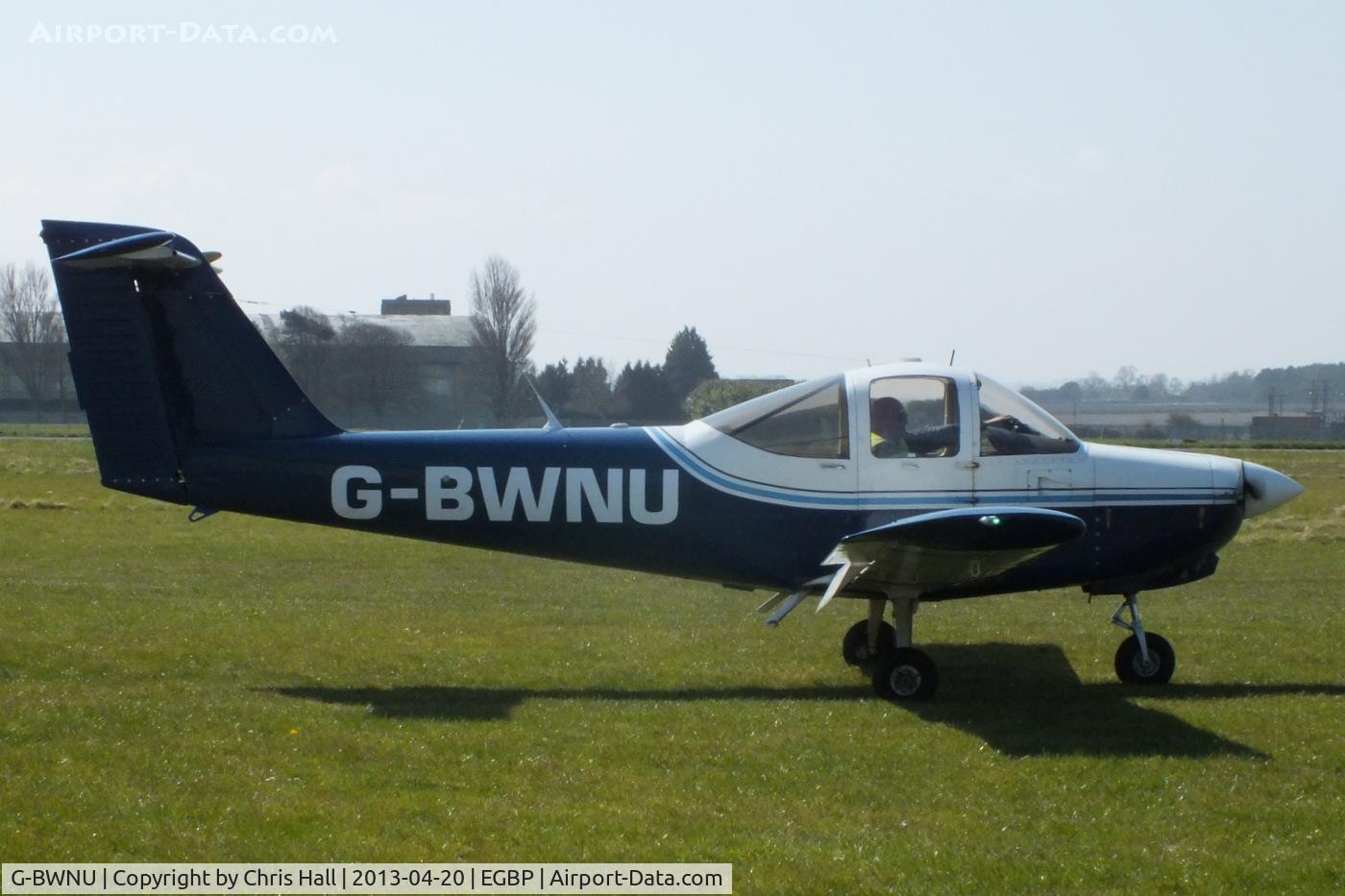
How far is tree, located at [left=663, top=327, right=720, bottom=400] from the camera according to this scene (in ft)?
87.9

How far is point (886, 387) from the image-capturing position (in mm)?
9047

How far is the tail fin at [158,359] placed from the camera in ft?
28.7

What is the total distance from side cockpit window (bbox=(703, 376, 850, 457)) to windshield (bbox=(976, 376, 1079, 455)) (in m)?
0.95

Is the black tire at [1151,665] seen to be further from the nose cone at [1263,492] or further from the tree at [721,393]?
the tree at [721,393]

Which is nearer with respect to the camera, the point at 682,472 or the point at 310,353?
the point at 682,472

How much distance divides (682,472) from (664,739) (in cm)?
232

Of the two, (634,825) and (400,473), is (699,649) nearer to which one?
(400,473)

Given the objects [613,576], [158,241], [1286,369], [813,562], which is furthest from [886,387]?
[1286,369]

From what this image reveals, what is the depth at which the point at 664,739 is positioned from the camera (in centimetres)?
740

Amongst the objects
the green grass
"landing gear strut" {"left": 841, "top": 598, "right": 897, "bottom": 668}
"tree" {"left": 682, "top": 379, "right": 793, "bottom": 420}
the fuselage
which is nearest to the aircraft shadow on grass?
"landing gear strut" {"left": 841, "top": 598, "right": 897, "bottom": 668}

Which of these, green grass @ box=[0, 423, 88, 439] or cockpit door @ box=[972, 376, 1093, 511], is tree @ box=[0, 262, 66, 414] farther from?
cockpit door @ box=[972, 376, 1093, 511]

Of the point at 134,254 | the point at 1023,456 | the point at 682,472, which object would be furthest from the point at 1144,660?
the point at 134,254

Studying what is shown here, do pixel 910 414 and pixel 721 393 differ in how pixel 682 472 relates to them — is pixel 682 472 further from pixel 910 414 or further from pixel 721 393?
pixel 721 393

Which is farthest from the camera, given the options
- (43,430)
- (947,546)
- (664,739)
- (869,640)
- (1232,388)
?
(1232,388)
